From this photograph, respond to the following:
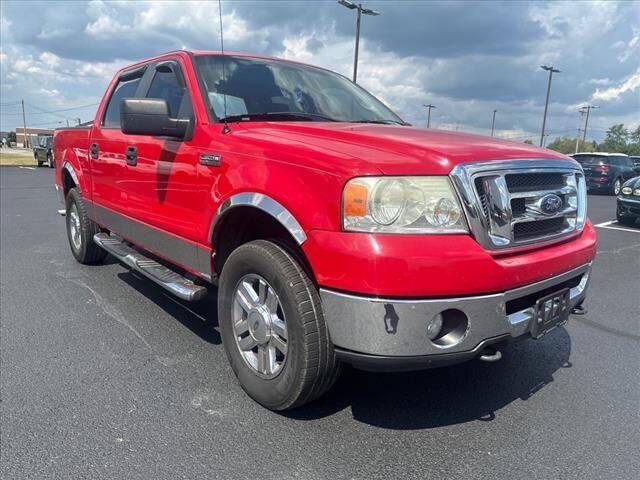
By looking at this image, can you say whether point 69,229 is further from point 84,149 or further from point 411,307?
point 411,307

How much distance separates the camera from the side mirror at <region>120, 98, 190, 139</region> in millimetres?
2980

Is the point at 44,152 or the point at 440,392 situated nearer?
the point at 440,392

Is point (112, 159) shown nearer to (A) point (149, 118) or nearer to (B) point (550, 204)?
(A) point (149, 118)

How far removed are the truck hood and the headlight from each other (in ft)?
0.17

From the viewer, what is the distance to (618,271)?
20.3ft

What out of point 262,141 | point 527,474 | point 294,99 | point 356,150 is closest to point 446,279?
point 356,150

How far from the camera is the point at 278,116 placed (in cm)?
327

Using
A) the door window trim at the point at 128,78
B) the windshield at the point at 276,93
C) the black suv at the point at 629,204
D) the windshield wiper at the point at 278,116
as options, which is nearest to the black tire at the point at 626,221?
the black suv at the point at 629,204

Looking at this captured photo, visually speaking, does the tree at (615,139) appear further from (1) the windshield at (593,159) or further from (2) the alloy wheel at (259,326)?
(2) the alloy wheel at (259,326)

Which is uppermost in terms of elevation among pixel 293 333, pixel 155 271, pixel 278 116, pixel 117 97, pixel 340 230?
pixel 117 97

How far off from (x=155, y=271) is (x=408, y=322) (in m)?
2.29

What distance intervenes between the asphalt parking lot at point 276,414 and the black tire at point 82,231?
1.28 m

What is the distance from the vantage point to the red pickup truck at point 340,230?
212 centimetres

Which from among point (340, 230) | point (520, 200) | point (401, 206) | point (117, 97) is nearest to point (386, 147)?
point (401, 206)
